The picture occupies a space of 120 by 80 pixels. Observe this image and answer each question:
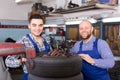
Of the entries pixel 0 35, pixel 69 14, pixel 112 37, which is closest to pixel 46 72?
pixel 112 37

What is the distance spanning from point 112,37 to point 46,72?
219cm

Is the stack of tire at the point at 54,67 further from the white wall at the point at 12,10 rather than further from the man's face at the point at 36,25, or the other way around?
the white wall at the point at 12,10

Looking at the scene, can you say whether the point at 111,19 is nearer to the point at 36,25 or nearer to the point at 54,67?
the point at 36,25

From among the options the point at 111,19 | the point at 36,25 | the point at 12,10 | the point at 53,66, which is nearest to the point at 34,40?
the point at 36,25

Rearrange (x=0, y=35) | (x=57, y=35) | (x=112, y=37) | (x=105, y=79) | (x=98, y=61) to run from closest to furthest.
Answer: (x=98, y=61), (x=105, y=79), (x=112, y=37), (x=57, y=35), (x=0, y=35)

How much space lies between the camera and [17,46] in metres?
1.52

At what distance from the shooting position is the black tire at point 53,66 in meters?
1.54

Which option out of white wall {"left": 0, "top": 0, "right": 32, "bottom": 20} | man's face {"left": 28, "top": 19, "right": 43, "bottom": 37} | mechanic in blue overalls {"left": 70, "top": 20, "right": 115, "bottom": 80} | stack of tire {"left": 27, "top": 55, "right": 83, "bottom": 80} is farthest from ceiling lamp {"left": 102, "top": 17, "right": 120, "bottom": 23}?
white wall {"left": 0, "top": 0, "right": 32, "bottom": 20}

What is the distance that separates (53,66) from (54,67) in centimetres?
1

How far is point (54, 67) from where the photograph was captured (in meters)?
1.54

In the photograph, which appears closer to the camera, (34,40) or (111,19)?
(34,40)

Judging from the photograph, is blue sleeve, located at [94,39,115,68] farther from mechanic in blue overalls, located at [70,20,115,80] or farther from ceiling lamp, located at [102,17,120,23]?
ceiling lamp, located at [102,17,120,23]

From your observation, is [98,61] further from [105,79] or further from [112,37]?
[112,37]

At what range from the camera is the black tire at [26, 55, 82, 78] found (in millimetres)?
1545
